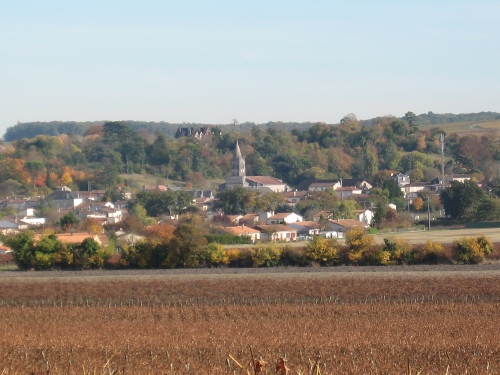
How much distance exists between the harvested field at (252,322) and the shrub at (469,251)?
346 cm

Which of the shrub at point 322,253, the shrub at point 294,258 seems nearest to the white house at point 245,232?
the shrub at point 294,258

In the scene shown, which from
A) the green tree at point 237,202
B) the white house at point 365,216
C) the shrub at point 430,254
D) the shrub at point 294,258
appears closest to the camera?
the shrub at point 430,254

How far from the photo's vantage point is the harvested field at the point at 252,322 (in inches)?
683

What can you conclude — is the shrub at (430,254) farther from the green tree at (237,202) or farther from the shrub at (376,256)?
the green tree at (237,202)

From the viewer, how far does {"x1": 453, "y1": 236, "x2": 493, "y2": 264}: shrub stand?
4953cm

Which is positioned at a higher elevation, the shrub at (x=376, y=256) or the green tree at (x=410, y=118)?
the green tree at (x=410, y=118)

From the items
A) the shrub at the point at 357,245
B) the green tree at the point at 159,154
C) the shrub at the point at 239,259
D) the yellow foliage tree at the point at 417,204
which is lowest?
the yellow foliage tree at the point at 417,204

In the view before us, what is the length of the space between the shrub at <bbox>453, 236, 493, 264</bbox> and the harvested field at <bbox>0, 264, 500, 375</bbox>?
3.46 metres

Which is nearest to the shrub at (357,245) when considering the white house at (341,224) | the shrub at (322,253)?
the shrub at (322,253)

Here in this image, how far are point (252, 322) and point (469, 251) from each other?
84.4 ft

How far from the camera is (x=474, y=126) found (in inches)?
7466

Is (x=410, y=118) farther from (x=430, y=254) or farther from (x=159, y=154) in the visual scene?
(x=430, y=254)

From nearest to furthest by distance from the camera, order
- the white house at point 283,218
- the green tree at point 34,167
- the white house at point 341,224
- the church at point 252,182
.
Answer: the white house at point 341,224 < the white house at point 283,218 < the green tree at point 34,167 < the church at point 252,182

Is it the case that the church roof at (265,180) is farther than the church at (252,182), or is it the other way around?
the church roof at (265,180)
